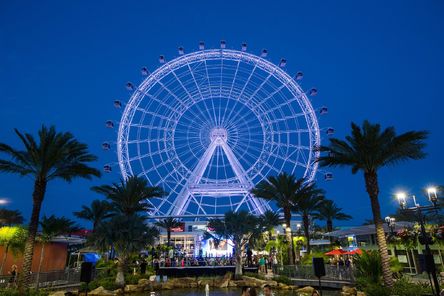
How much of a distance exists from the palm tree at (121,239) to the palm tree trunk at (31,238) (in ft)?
19.9

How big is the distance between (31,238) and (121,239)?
694 centimetres

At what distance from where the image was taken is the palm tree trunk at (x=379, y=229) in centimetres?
1603

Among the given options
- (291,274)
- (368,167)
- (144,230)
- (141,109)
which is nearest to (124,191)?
(144,230)

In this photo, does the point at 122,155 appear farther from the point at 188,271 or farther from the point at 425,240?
the point at 425,240

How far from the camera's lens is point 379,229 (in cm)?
1706

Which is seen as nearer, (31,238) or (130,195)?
(31,238)

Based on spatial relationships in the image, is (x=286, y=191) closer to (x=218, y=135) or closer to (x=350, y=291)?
(x=350, y=291)

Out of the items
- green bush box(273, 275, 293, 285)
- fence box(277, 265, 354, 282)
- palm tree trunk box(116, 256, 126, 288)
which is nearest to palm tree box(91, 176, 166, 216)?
palm tree trunk box(116, 256, 126, 288)

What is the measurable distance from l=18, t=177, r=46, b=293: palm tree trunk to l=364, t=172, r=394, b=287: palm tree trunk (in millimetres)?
16131

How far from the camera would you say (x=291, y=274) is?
996 inches

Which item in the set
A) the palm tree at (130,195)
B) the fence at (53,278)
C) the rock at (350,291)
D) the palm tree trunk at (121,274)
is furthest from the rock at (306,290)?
the fence at (53,278)

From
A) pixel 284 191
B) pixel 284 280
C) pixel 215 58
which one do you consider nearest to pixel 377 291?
pixel 284 280

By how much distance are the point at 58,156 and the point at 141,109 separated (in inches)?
789

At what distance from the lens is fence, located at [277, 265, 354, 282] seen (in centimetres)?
2092
